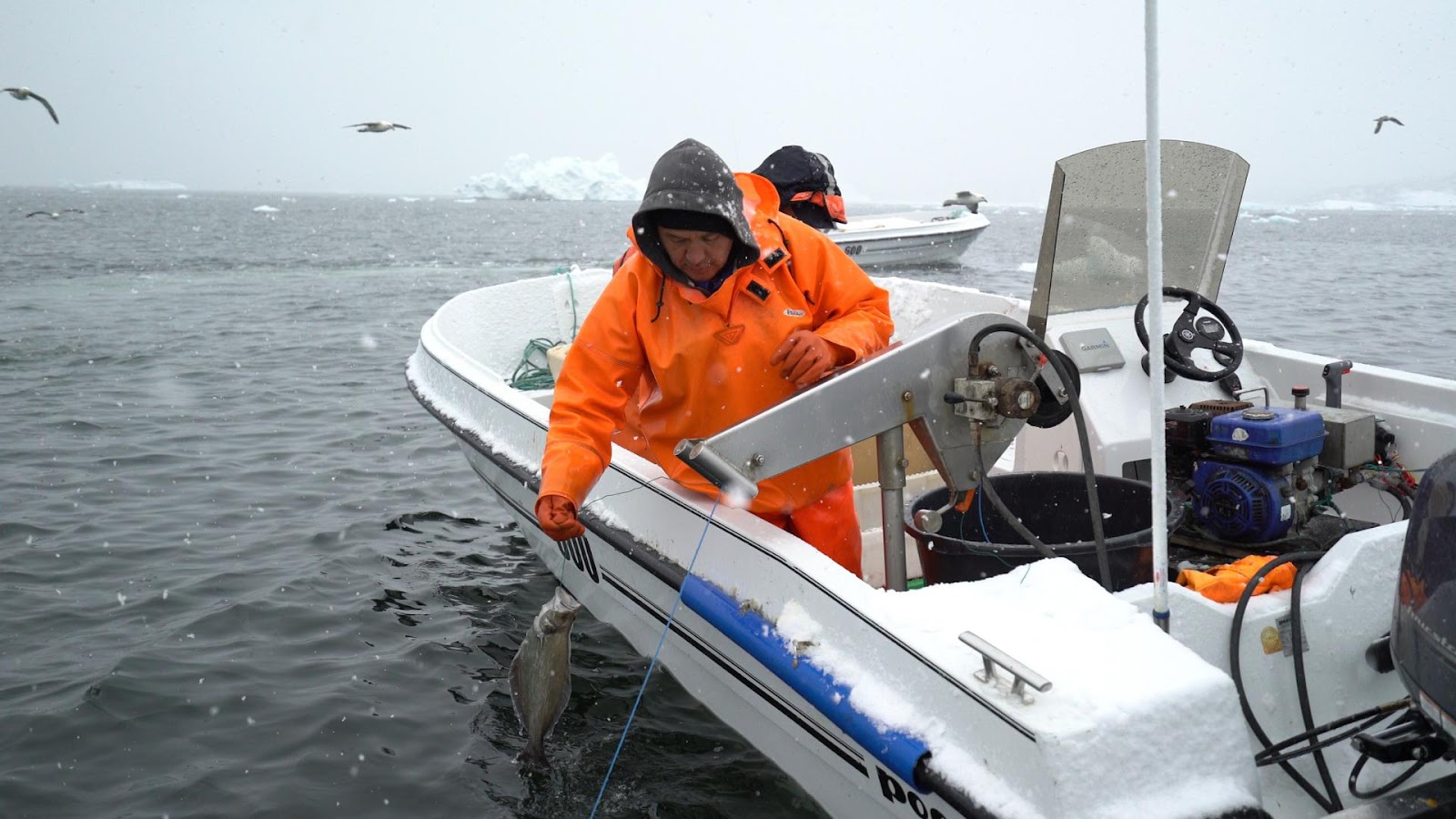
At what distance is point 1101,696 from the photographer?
2.00 metres

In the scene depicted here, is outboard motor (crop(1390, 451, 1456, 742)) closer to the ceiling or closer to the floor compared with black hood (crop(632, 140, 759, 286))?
closer to the floor

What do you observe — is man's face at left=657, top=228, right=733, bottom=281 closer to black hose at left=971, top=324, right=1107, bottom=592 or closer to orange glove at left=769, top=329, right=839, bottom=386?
orange glove at left=769, top=329, right=839, bottom=386

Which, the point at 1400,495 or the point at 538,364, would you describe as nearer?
the point at 1400,495

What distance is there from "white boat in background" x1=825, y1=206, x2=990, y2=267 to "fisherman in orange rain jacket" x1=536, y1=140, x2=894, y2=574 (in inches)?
789

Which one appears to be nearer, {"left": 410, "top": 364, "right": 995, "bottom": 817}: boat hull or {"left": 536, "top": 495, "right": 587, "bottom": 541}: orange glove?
{"left": 410, "top": 364, "right": 995, "bottom": 817}: boat hull

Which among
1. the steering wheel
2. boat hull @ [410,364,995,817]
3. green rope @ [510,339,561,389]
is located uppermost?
the steering wheel

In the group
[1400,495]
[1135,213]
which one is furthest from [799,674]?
[1135,213]

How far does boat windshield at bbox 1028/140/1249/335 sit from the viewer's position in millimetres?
4016

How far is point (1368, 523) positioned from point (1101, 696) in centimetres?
222

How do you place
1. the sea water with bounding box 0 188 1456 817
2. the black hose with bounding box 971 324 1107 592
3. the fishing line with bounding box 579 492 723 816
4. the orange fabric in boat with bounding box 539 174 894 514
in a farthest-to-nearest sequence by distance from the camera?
the sea water with bounding box 0 188 1456 817 → the fishing line with bounding box 579 492 723 816 → the orange fabric in boat with bounding box 539 174 894 514 → the black hose with bounding box 971 324 1107 592

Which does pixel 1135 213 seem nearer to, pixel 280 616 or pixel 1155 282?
pixel 1155 282

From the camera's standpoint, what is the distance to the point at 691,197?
2.76 metres

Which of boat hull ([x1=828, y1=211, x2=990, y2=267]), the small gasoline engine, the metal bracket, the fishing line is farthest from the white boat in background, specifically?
the metal bracket

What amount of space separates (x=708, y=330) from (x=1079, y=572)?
118cm
